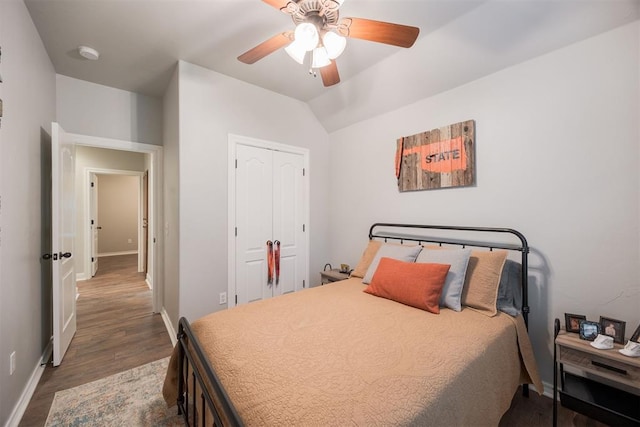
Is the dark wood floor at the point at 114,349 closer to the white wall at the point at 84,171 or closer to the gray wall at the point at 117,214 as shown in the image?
the white wall at the point at 84,171

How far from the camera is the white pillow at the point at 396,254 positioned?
86.8 inches

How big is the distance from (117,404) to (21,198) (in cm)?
158

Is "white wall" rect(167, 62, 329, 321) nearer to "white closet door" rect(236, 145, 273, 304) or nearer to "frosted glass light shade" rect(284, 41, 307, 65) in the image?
"white closet door" rect(236, 145, 273, 304)

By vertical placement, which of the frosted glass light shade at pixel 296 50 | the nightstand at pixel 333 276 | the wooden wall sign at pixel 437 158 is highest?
the frosted glass light shade at pixel 296 50

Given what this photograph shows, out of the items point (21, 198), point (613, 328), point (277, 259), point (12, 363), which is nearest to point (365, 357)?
point (613, 328)

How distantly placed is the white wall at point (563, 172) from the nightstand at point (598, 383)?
0.29 metres

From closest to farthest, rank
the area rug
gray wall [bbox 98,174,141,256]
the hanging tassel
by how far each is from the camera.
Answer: the area rug < the hanging tassel < gray wall [bbox 98,174,141,256]

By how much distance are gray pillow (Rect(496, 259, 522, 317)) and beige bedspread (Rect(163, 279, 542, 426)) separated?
196 millimetres

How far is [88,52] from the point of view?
2293 mm

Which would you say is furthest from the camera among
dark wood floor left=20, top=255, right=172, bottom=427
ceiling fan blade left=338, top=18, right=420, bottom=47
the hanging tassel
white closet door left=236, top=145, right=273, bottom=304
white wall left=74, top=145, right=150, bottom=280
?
white wall left=74, top=145, right=150, bottom=280

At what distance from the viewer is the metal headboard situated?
6.10ft

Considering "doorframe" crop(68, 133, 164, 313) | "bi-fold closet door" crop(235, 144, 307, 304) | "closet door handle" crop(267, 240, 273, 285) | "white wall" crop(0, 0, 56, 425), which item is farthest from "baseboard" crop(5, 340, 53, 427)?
"closet door handle" crop(267, 240, 273, 285)

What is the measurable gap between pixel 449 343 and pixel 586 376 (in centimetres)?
131

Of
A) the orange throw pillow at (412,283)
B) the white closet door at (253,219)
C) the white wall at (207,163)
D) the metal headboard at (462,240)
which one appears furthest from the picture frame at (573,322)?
the white wall at (207,163)
